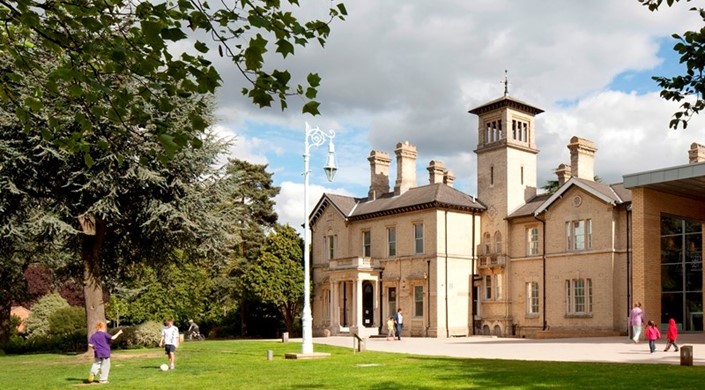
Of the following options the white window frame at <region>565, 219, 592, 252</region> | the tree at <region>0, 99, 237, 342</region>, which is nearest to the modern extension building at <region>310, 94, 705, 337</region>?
the white window frame at <region>565, 219, 592, 252</region>

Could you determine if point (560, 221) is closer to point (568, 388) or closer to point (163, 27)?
A: point (568, 388)

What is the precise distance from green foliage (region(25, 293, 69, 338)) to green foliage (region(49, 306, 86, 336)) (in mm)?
914

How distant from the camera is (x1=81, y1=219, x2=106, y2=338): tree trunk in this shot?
3114 centimetres

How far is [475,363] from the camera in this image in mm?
23422

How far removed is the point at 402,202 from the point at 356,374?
32.3m

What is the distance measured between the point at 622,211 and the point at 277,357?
22.0 m

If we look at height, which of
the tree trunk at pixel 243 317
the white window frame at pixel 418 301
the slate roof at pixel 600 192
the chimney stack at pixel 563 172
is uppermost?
the chimney stack at pixel 563 172

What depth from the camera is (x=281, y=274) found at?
55.4 m

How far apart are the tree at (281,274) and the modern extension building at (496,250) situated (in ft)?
6.38

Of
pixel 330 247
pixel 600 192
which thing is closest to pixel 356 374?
→ pixel 600 192

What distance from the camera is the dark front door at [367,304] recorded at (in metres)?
53.5

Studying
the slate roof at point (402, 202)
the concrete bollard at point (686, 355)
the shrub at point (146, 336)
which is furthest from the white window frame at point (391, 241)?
the concrete bollard at point (686, 355)

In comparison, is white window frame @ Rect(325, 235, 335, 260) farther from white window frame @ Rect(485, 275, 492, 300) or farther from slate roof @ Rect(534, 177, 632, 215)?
slate roof @ Rect(534, 177, 632, 215)

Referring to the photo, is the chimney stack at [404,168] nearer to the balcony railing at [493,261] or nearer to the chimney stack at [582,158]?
the balcony railing at [493,261]
